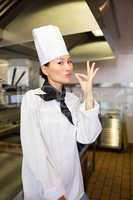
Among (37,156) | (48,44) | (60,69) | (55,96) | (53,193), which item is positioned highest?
(48,44)

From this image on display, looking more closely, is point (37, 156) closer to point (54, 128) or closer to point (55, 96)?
point (54, 128)

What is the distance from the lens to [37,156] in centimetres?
93

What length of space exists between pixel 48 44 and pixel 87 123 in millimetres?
363

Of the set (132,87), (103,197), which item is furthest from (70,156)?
(132,87)

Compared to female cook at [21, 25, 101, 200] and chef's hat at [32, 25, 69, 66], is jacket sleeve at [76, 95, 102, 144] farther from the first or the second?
chef's hat at [32, 25, 69, 66]

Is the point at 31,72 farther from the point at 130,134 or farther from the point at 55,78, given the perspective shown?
the point at 130,134

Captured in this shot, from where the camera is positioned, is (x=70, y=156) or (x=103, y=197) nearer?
(x=70, y=156)

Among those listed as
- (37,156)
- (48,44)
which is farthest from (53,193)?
(48,44)

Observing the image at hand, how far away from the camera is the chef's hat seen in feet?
3.34

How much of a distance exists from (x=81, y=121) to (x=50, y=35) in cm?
38

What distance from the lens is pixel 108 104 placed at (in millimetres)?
4895

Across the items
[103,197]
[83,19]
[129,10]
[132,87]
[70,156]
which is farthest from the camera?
[132,87]

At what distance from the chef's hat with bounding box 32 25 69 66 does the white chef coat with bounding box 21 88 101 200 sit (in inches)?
6.1

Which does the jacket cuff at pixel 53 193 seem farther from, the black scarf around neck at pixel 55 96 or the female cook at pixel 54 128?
the black scarf around neck at pixel 55 96
